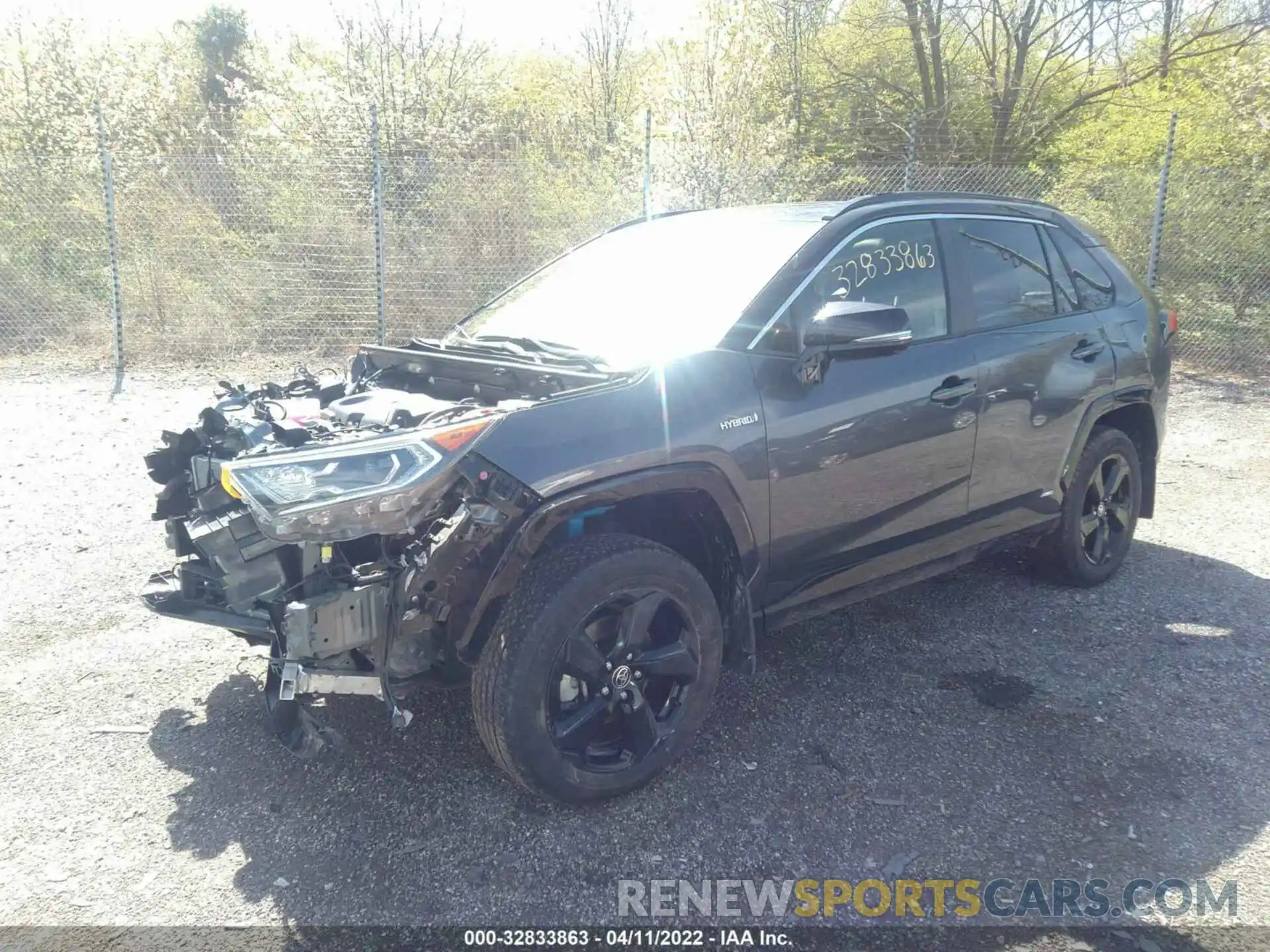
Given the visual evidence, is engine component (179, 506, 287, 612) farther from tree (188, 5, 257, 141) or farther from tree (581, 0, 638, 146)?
tree (188, 5, 257, 141)

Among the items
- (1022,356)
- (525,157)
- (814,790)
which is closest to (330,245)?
(525,157)

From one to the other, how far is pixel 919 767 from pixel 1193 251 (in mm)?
9965

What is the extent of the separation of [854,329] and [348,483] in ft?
5.59

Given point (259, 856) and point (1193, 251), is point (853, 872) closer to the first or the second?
point (259, 856)

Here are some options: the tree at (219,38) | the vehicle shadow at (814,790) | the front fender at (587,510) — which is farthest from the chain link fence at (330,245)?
the tree at (219,38)

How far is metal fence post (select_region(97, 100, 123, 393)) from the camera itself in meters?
9.18

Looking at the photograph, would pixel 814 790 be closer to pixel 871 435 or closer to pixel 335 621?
Result: pixel 871 435

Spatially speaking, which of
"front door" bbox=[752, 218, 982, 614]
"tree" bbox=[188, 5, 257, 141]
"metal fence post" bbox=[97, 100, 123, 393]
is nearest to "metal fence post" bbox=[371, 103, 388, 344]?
"metal fence post" bbox=[97, 100, 123, 393]

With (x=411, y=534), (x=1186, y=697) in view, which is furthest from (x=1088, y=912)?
(x=411, y=534)

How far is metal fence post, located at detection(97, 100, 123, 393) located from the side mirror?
8048mm

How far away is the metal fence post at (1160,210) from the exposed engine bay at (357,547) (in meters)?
9.62

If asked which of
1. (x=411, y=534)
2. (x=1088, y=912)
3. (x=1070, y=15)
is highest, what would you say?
(x=1070, y=15)

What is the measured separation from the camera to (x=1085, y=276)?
179 inches

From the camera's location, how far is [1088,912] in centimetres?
253
